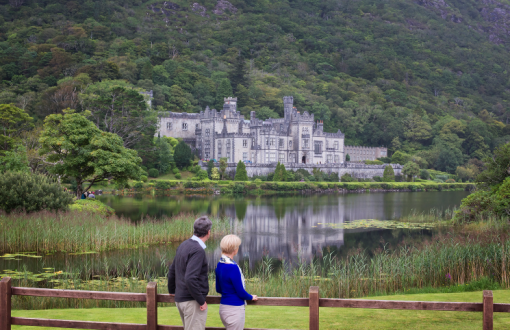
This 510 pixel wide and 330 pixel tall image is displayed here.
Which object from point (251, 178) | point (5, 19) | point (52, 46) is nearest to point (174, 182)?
point (251, 178)

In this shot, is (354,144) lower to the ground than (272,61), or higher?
lower

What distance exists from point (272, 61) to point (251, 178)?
75218 mm

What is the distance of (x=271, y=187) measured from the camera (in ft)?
184

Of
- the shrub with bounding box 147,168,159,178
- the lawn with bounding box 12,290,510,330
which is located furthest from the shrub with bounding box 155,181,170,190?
the lawn with bounding box 12,290,510,330

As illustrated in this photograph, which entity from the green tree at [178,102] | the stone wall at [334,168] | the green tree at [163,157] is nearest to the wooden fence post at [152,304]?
the green tree at [163,157]

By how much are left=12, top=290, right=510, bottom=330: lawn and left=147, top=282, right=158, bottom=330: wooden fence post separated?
5.80 feet

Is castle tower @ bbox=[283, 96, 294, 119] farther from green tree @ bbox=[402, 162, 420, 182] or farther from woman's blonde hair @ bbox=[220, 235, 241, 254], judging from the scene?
woman's blonde hair @ bbox=[220, 235, 241, 254]

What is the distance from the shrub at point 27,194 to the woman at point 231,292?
15.0 meters

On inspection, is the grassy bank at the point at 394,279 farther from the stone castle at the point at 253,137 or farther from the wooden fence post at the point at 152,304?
the stone castle at the point at 253,137

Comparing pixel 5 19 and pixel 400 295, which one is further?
pixel 5 19

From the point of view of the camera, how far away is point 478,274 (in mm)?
13180

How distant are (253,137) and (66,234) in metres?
51.5

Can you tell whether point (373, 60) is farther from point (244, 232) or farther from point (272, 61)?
point (244, 232)

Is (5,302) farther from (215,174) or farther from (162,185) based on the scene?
(215,174)
